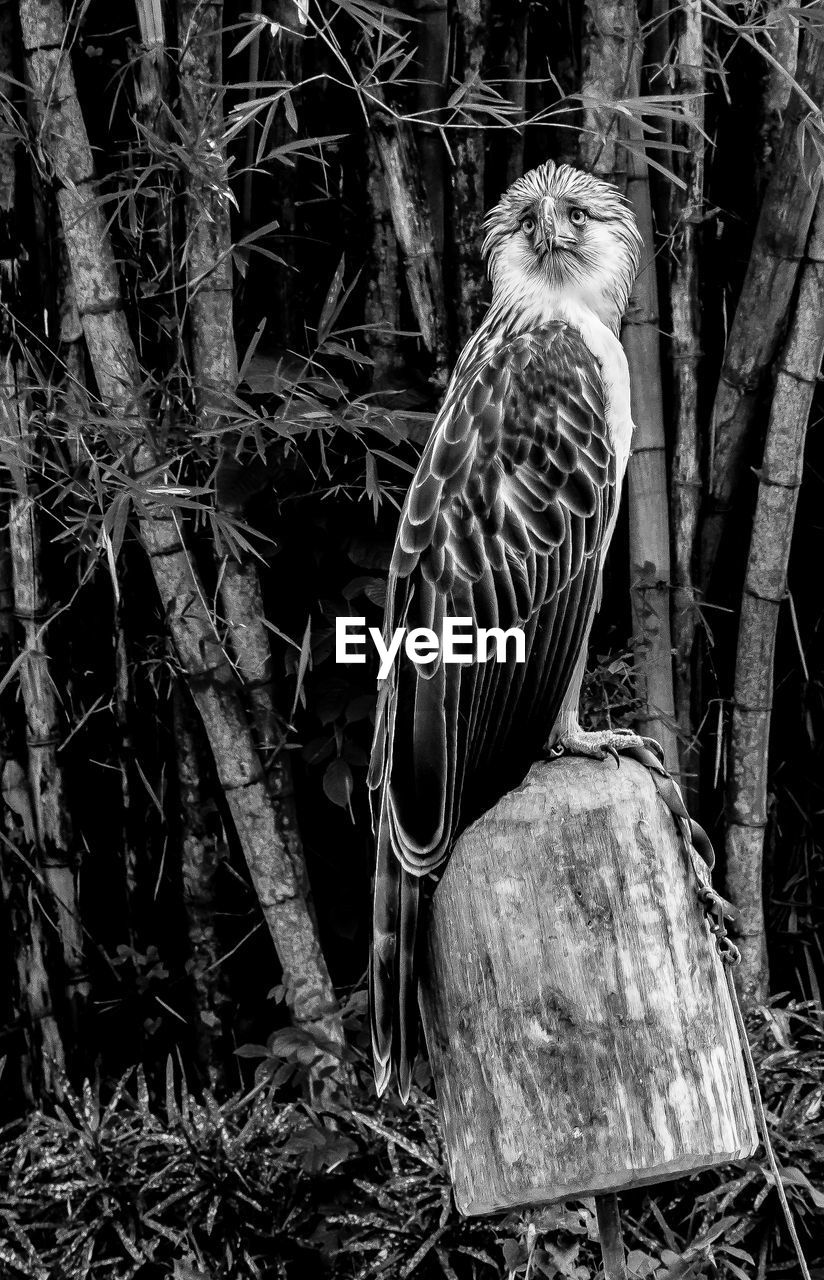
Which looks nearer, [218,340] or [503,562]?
[503,562]

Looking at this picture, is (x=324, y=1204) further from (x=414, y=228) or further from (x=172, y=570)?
(x=414, y=228)

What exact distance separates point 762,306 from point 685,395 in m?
0.23

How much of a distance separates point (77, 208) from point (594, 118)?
1007mm

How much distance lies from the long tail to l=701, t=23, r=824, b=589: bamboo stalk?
48.1 inches

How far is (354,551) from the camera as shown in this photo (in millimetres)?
2586

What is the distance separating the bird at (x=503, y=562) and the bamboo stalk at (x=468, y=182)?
0.41 meters

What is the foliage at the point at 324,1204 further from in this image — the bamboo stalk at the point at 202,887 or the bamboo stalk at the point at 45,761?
the bamboo stalk at the point at 45,761

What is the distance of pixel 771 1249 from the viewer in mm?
2480

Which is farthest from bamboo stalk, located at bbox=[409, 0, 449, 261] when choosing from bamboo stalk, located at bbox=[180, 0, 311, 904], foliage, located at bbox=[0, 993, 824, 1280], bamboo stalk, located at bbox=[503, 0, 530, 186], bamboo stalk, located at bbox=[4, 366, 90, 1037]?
foliage, located at bbox=[0, 993, 824, 1280]

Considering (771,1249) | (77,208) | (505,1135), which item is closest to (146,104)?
(77,208)

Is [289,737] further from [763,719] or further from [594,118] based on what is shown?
[594,118]

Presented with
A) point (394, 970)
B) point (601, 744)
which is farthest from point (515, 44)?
point (394, 970)

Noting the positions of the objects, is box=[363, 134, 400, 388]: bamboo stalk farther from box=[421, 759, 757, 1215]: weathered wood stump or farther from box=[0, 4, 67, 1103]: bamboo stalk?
box=[421, 759, 757, 1215]: weathered wood stump

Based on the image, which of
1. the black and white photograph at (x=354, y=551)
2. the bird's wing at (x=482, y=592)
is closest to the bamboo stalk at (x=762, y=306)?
the black and white photograph at (x=354, y=551)
